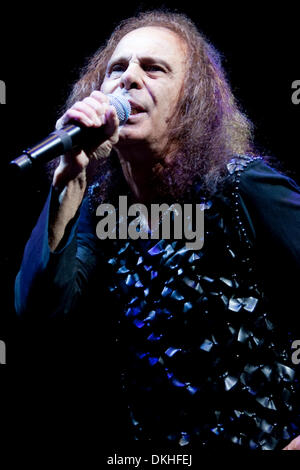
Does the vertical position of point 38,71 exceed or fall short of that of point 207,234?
it exceeds it

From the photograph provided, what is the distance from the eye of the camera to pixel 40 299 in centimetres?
120

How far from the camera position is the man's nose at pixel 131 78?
136 cm

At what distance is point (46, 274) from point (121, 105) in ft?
1.78


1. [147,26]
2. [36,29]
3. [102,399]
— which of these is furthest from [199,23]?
[102,399]

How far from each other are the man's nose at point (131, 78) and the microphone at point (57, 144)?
1.28 ft

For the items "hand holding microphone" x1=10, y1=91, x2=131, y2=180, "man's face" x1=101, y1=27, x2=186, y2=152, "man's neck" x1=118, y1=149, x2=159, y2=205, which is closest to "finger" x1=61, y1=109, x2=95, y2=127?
"hand holding microphone" x1=10, y1=91, x2=131, y2=180

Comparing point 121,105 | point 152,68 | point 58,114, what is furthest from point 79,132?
point 58,114

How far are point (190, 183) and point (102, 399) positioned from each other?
1053mm

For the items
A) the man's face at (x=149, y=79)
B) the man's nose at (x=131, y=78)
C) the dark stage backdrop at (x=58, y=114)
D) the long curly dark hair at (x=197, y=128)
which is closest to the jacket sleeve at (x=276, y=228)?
the long curly dark hair at (x=197, y=128)

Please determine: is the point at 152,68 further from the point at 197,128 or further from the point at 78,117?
the point at 78,117

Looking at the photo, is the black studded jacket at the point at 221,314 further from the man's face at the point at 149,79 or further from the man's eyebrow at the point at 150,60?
the man's eyebrow at the point at 150,60

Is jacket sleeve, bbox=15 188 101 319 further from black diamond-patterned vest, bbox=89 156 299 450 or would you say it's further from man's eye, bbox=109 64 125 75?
man's eye, bbox=109 64 125 75

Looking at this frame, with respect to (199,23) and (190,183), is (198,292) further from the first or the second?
(199,23)

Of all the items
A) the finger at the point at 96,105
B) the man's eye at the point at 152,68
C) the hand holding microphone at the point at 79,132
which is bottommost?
the hand holding microphone at the point at 79,132
